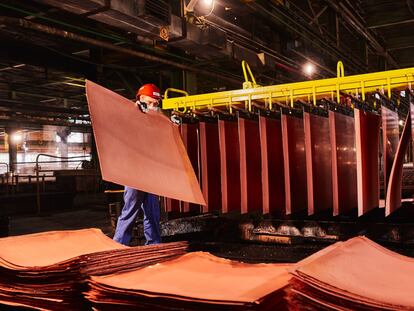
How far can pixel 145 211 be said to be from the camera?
11.3 feet

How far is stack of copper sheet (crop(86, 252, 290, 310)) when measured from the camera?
0.83 m

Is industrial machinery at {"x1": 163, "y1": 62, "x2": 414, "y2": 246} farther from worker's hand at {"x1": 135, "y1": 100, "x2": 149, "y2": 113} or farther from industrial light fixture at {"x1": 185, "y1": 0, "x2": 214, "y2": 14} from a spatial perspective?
industrial light fixture at {"x1": 185, "y1": 0, "x2": 214, "y2": 14}

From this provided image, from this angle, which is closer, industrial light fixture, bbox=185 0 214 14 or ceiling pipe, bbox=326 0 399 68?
industrial light fixture, bbox=185 0 214 14

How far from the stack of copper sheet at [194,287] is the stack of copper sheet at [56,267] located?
7cm

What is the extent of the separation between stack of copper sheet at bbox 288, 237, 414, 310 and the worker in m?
1.88

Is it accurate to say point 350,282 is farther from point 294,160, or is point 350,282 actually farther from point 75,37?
point 75,37

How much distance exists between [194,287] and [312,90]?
2.28 metres

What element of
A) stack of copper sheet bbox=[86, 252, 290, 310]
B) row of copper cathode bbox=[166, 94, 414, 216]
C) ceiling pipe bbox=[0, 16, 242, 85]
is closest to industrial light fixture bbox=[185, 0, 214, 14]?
ceiling pipe bbox=[0, 16, 242, 85]

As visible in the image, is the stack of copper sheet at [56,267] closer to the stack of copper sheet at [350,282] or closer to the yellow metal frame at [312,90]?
the stack of copper sheet at [350,282]

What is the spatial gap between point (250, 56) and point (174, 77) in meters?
1.58

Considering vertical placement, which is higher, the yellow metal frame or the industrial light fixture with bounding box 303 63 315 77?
the industrial light fixture with bounding box 303 63 315 77

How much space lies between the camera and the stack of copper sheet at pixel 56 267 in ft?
3.48

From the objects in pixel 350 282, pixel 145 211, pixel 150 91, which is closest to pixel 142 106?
pixel 350 282

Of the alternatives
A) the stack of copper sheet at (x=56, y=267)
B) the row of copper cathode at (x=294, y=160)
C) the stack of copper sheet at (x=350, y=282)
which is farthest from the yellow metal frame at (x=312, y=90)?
the stack of copper sheet at (x=56, y=267)
